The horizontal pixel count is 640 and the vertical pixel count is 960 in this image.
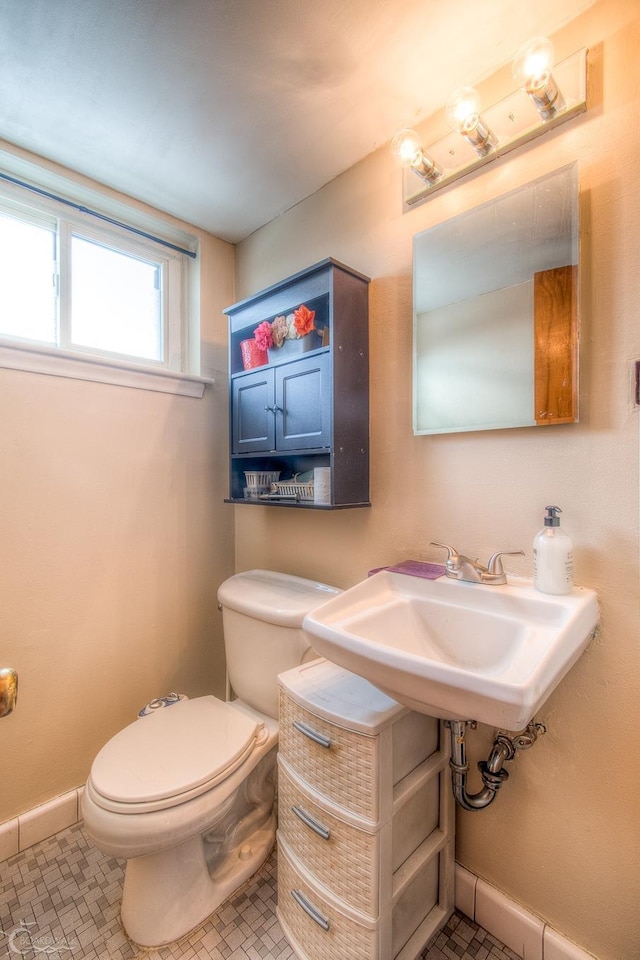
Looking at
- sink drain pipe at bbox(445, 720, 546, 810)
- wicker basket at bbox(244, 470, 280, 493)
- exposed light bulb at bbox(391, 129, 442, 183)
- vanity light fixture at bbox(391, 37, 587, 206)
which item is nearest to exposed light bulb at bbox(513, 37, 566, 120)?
vanity light fixture at bbox(391, 37, 587, 206)

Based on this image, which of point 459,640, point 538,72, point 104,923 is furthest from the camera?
point 104,923

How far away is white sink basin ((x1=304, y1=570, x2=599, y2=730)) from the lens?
646 millimetres

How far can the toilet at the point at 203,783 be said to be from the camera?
98cm

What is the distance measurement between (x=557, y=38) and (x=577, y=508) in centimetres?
107

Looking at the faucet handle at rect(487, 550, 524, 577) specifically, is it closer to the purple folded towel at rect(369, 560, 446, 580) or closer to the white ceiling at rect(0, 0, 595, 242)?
the purple folded towel at rect(369, 560, 446, 580)

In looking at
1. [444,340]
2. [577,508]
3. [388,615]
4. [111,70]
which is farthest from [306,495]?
[111,70]

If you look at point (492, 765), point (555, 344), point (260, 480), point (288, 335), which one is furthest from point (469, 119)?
point (492, 765)

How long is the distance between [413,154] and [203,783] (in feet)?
5.48

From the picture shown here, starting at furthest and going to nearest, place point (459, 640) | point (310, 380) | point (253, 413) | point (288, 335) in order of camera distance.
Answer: point (253, 413) → point (288, 335) → point (310, 380) → point (459, 640)

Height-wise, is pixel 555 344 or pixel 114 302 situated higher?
pixel 114 302

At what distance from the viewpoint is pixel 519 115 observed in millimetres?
1017

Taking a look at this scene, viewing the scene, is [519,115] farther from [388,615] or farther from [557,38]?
[388,615]

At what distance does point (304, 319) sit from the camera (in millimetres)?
1349

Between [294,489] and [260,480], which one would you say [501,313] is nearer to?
[294,489]
